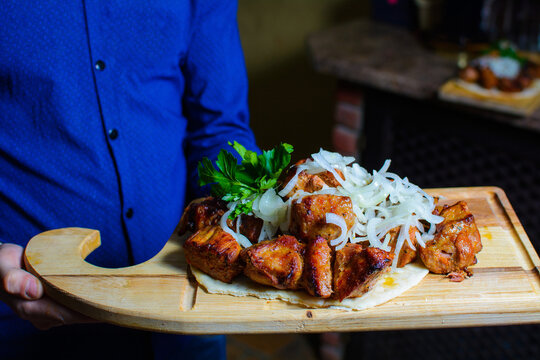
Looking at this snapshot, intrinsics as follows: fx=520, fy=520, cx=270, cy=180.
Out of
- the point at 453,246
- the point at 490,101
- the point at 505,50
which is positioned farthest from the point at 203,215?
the point at 505,50

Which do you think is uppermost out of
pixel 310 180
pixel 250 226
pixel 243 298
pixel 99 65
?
pixel 99 65

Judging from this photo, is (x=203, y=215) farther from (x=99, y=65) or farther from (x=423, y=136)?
(x=423, y=136)

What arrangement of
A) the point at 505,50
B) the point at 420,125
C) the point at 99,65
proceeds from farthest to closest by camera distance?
the point at 420,125 < the point at 505,50 < the point at 99,65

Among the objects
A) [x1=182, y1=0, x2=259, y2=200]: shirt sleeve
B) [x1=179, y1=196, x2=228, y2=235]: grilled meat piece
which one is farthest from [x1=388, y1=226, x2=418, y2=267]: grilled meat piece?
[x1=182, y1=0, x2=259, y2=200]: shirt sleeve

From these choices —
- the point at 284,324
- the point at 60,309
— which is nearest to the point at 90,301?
the point at 60,309

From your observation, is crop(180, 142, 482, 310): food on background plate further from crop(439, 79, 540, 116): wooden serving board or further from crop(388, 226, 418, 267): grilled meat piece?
crop(439, 79, 540, 116): wooden serving board

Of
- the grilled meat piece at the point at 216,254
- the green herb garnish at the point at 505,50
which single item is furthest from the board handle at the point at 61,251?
the green herb garnish at the point at 505,50
